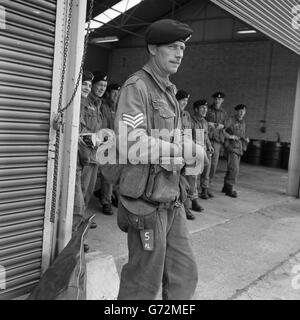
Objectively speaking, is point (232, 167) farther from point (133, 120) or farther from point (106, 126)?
point (133, 120)

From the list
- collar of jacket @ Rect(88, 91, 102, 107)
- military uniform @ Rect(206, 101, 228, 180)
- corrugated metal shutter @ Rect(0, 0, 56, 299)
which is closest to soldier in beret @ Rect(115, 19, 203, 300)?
corrugated metal shutter @ Rect(0, 0, 56, 299)

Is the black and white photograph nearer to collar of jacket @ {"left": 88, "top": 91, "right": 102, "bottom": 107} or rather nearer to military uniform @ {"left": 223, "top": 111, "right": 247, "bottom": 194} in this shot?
collar of jacket @ {"left": 88, "top": 91, "right": 102, "bottom": 107}

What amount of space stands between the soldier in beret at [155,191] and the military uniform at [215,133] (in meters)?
5.15

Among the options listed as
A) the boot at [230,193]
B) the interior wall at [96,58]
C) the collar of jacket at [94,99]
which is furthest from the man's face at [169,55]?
the interior wall at [96,58]

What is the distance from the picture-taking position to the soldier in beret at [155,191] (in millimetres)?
1909

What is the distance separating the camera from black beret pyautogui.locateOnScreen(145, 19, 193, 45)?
194cm

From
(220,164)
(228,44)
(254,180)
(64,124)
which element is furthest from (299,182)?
(228,44)

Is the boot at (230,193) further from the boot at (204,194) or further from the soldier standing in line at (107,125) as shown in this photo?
the soldier standing in line at (107,125)

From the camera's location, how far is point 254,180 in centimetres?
991

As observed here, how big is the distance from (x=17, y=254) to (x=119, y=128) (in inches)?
44.4

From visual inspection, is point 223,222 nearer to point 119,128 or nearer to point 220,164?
point 119,128

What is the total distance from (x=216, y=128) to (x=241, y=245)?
122 inches

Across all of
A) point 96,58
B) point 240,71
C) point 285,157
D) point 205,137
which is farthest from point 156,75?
point 96,58

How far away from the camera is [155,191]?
1.92m
